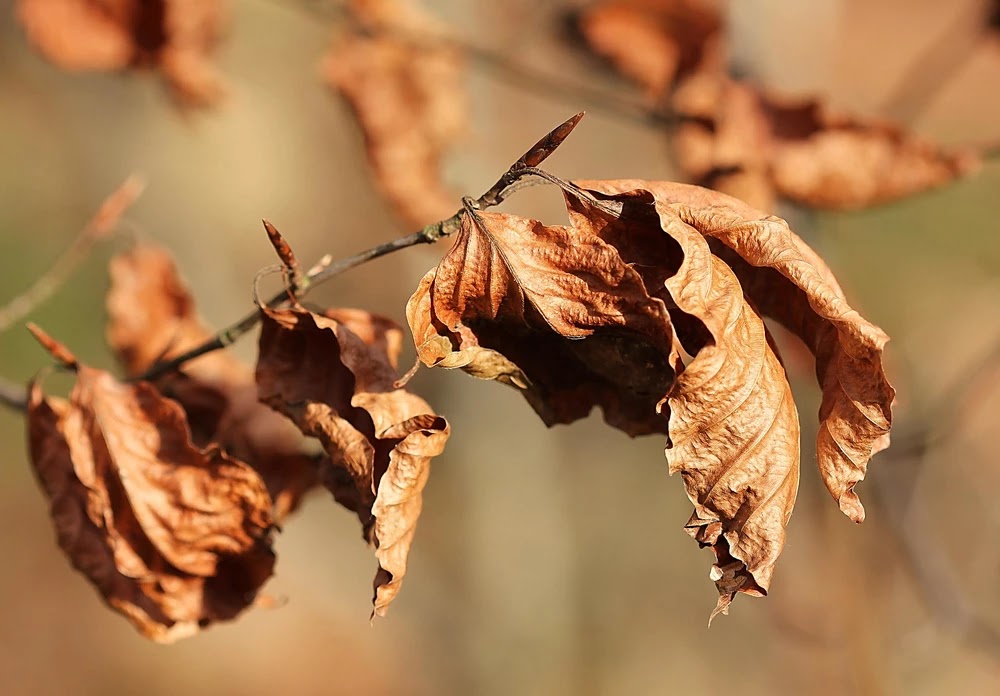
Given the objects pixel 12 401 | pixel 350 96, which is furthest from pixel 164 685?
pixel 12 401

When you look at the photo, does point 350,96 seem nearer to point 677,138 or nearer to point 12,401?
point 677,138

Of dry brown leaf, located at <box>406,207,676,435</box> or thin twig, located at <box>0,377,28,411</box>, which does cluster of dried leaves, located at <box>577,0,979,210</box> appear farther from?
→ thin twig, located at <box>0,377,28,411</box>

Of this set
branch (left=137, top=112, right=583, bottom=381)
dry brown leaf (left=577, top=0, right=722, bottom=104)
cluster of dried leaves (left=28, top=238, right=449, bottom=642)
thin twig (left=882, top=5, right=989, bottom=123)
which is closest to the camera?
branch (left=137, top=112, right=583, bottom=381)

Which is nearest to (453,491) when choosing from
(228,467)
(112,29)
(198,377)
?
(112,29)

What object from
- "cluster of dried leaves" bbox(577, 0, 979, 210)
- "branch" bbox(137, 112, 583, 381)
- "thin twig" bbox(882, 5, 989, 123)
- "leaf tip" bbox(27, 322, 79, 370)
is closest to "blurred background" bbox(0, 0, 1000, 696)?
"thin twig" bbox(882, 5, 989, 123)

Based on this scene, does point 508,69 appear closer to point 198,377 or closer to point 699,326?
point 198,377

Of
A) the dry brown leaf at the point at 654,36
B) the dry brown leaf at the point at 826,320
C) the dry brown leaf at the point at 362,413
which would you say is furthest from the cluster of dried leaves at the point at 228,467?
the dry brown leaf at the point at 654,36
